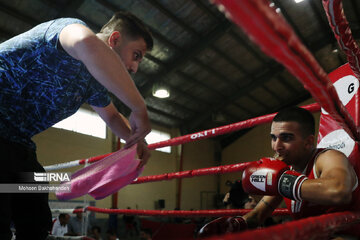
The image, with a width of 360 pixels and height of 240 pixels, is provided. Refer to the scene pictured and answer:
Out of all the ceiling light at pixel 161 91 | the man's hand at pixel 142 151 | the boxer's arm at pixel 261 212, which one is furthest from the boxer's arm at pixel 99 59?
the ceiling light at pixel 161 91

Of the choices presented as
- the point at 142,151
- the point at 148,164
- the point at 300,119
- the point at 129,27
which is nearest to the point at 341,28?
the point at 300,119

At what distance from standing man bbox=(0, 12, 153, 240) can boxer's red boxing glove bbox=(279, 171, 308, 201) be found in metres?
0.52

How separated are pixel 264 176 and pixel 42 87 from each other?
830 millimetres

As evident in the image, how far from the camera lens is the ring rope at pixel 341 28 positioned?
1.02 metres

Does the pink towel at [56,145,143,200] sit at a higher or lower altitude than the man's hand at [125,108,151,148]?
lower

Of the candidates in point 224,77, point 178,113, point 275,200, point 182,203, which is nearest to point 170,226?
point 182,203

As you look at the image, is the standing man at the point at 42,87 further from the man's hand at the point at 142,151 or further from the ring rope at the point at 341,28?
the ring rope at the point at 341,28

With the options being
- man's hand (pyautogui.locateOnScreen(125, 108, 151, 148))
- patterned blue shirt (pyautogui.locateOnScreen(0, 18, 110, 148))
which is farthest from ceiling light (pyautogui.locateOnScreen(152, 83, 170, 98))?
man's hand (pyautogui.locateOnScreen(125, 108, 151, 148))

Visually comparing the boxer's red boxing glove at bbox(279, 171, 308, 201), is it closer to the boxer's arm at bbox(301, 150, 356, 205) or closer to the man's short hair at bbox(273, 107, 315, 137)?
the boxer's arm at bbox(301, 150, 356, 205)

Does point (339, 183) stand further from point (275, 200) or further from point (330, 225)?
point (275, 200)

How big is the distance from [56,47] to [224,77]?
9.28 metres

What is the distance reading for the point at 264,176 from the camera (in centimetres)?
114

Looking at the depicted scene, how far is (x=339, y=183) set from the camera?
1029 millimetres

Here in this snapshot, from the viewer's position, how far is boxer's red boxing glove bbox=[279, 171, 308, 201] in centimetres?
103
